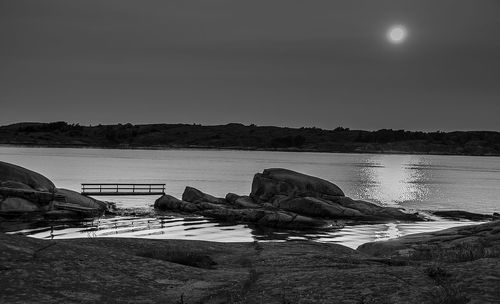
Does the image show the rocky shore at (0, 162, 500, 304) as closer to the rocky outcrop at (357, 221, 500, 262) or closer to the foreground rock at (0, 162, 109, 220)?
the rocky outcrop at (357, 221, 500, 262)

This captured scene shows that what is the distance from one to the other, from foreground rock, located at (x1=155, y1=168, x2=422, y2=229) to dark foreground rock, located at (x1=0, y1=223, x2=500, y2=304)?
37867 mm

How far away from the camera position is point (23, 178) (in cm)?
5153

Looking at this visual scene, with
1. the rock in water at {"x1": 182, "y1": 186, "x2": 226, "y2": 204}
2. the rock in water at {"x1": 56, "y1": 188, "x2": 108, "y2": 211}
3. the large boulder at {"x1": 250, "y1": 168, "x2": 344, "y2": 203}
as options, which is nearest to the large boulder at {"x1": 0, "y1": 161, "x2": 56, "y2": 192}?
the rock in water at {"x1": 56, "y1": 188, "x2": 108, "y2": 211}

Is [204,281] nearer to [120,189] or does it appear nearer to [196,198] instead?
[196,198]

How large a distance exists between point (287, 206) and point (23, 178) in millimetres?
Result: 27357

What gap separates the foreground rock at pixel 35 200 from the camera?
151ft

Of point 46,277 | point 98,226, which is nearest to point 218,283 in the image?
point 46,277

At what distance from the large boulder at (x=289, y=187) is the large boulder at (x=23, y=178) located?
22881 millimetres

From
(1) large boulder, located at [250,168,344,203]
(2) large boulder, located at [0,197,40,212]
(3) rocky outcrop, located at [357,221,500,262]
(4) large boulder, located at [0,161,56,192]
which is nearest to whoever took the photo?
(3) rocky outcrop, located at [357,221,500,262]

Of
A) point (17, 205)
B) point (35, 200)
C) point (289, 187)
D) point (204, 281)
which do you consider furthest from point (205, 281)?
point (289, 187)

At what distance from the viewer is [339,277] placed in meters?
7.63

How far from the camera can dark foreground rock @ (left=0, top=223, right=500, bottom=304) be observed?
21.9 feet

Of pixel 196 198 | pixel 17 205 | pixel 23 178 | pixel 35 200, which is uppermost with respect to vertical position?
pixel 23 178

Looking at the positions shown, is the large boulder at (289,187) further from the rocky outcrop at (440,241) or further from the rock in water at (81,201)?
the rocky outcrop at (440,241)
